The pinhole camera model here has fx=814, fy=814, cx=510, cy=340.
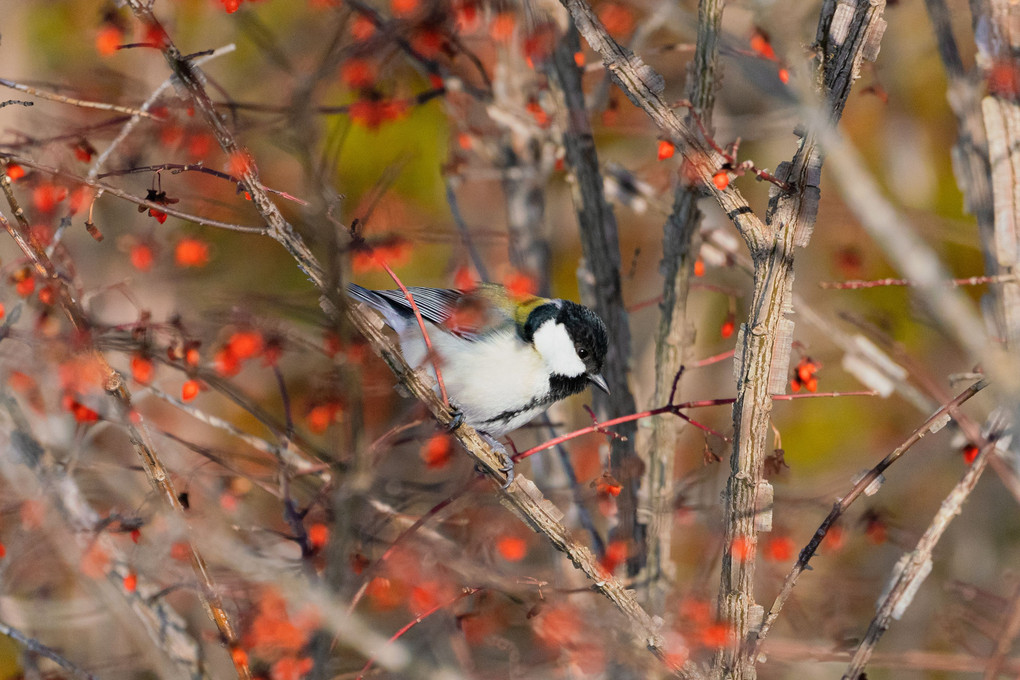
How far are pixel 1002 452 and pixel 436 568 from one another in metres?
1.73

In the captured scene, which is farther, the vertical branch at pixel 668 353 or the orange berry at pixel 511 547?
the vertical branch at pixel 668 353

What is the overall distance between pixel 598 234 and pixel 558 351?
1.53ft

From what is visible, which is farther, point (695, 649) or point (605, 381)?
point (605, 381)

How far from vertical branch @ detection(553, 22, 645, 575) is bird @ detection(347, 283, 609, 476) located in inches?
5.7

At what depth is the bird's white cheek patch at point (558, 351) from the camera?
10.0 ft

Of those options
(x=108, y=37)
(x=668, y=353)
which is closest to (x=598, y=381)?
(x=668, y=353)

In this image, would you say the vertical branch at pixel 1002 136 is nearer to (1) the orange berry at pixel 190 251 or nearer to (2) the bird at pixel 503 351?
(2) the bird at pixel 503 351

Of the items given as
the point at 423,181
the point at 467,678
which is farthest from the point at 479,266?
the point at 423,181

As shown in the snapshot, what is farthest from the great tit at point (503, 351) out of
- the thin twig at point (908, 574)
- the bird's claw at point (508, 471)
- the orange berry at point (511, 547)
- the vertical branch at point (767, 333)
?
the thin twig at point (908, 574)

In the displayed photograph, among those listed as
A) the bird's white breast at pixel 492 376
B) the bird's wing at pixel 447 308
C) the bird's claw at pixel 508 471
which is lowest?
the bird's claw at pixel 508 471

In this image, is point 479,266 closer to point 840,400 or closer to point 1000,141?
point 1000,141

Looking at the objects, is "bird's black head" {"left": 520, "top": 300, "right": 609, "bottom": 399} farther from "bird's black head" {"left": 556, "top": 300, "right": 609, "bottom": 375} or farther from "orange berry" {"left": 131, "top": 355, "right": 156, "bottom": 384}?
"orange berry" {"left": 131, "top": 355, "right": 156, "bottom": 384}

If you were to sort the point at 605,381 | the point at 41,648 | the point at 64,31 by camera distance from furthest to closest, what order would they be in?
the point at 64,31 < the point at 605,381 < the point at 41,648

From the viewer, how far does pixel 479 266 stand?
3.64 m
